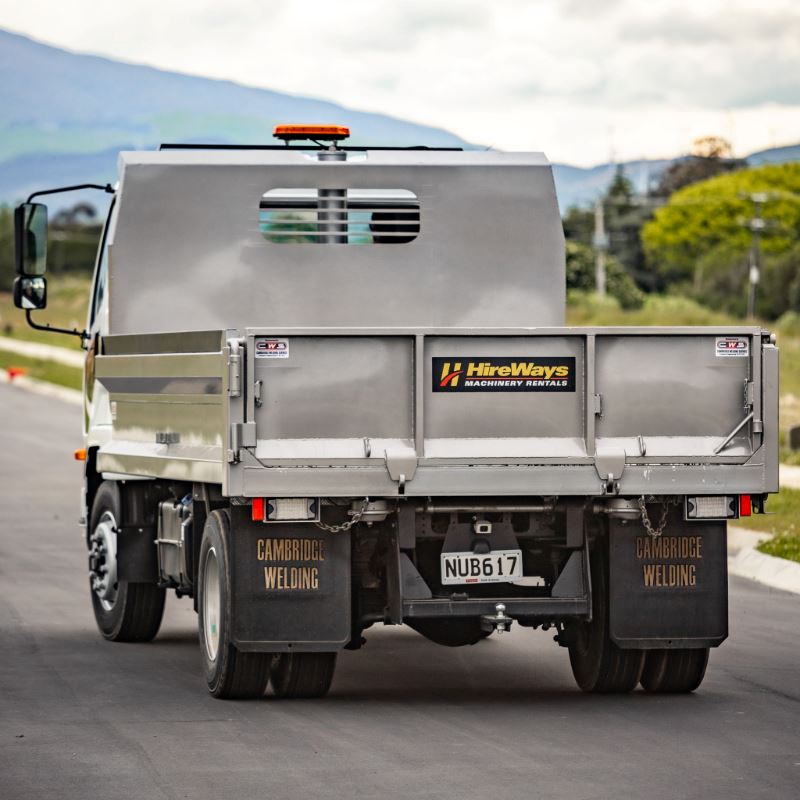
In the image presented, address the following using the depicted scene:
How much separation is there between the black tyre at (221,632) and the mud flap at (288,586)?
0.10 m

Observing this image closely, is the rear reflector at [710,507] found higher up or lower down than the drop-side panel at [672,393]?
lower down

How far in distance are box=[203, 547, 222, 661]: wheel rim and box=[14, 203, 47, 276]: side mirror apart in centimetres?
353

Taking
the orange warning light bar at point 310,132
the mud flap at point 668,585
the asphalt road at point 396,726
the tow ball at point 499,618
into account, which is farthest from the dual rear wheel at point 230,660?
the orange warning light bar at point 310,132

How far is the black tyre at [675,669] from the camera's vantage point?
1092 cm

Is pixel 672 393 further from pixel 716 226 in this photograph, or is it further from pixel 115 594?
pixel 716 226

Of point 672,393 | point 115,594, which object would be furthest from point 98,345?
point 672,393

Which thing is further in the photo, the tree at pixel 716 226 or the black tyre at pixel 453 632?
the tree at pixel 716 226

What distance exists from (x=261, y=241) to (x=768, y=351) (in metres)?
3.99

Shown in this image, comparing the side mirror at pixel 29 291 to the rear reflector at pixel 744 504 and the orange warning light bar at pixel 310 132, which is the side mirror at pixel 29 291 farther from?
the rear reflector at pixel 744 504

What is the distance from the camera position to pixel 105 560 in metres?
13.5

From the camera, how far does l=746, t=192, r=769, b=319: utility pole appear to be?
303 ft

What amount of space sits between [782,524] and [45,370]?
114 feet

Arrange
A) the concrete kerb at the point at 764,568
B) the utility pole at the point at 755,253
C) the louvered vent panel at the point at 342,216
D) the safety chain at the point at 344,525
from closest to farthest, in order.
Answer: the safety chain at the point at 344,525 → the louvered vent panel at the point at 342,216 → the concrete kerb at the point at 764,568 → the utility pole at the point at 755,253

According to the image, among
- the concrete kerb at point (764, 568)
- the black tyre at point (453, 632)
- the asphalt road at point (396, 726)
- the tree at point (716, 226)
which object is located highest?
the tree at point (716, 226)
